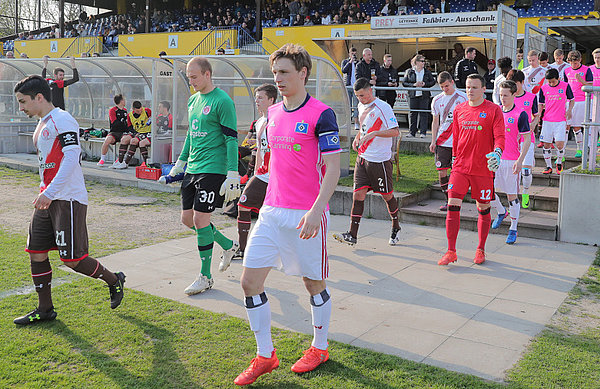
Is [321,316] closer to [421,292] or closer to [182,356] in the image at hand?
[182,356]

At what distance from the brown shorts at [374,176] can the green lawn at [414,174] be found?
87.0 inches

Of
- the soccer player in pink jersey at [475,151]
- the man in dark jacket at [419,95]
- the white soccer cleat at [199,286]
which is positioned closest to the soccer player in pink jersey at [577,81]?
the man in dark jacket at [419,95]

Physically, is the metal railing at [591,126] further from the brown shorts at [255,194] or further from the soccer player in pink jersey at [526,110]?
the brown shorts at [255,194]

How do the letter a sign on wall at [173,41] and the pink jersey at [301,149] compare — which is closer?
the pink jersey at [301,149]

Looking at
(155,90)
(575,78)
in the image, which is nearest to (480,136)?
(575,78)

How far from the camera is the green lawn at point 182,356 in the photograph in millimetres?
3740

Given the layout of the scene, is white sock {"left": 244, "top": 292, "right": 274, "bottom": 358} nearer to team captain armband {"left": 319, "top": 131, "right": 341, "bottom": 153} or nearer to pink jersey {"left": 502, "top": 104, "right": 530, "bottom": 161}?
team captain armband {"left": 319, "top": 131, "right": 341, "bottom": 153}

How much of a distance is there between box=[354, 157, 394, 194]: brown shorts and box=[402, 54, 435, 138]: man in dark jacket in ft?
23.2

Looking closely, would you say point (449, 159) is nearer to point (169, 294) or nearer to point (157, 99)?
point (169, 294)

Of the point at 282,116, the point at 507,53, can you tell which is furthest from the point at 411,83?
the point at 282,116

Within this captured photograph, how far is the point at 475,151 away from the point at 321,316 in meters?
3.49

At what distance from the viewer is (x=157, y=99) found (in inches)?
522

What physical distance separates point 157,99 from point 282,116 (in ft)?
33.1

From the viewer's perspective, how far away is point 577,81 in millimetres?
11594
